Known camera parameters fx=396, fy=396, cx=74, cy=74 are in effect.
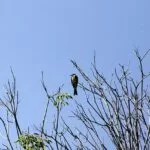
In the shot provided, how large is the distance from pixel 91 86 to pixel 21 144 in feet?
4.26

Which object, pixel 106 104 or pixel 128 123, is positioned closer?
pixel 128 123

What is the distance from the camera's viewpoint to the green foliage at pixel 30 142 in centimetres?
565

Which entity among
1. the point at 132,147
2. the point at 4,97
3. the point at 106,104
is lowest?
the point at 132,147

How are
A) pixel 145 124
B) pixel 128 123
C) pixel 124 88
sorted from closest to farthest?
pixel 128 123, pixel 145 124, pixel 124 88

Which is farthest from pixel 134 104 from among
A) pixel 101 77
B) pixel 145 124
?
pixel 101 77

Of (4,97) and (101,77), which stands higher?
(4,97)

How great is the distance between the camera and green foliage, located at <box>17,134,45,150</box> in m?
5.65

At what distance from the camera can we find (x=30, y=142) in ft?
18.8

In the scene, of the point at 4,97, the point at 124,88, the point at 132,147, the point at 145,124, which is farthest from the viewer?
the point at 4,97

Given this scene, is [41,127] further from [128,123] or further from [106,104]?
[128,123]

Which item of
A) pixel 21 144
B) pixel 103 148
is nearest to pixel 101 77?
pixel 103 148

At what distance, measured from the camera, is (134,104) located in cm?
518

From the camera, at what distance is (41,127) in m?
5.78

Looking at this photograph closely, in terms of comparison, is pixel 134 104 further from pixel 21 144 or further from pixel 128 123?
pixel 21 144
